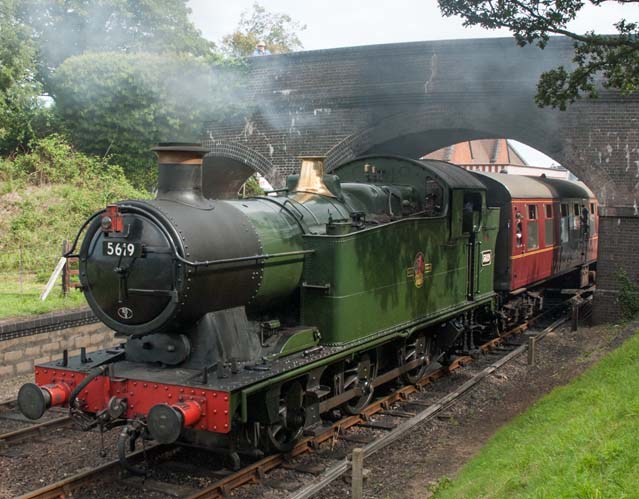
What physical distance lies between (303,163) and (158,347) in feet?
9.56

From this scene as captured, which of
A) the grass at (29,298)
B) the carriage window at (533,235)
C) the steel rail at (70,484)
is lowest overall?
the steel rail at (70,484)

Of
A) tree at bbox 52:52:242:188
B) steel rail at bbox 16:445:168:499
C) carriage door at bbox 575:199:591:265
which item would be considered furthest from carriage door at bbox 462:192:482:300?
tree at bbox 52:52:242:188

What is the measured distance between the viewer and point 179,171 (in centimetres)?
643

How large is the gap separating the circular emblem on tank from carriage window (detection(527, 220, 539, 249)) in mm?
9147

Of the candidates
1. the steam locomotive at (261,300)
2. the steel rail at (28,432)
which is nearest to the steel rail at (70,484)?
the steam locomotive at (261,300)

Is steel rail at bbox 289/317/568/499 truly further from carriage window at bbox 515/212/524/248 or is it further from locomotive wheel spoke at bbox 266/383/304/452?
carriage window at bbox 515/212/524/248

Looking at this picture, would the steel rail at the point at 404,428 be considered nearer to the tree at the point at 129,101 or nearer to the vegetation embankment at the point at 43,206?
the vegetation embankment at the point at 43,206

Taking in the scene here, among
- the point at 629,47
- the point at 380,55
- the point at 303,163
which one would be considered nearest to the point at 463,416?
the point at 303,163

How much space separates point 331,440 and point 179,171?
3.45 meters

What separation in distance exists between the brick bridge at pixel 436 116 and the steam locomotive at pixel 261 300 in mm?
6044

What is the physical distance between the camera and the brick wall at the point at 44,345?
10.5 meters

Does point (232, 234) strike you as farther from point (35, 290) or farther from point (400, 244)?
point (35, 290)

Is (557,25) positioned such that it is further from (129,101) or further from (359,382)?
(129,101)

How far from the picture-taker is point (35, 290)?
13172 mm
